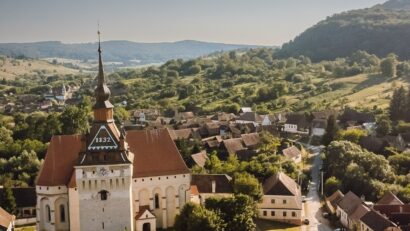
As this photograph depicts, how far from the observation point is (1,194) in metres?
60.4

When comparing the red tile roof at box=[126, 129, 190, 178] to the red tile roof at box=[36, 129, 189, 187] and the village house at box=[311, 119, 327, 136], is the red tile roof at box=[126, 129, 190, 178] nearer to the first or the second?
the red tile roof at box=[36, 129, 189, 187]

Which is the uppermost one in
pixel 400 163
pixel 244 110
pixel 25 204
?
pixel 244 110

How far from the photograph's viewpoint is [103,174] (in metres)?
43.7

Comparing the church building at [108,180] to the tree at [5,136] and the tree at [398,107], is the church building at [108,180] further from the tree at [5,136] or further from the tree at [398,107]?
the tree at [398,107]

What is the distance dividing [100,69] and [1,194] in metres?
26.0

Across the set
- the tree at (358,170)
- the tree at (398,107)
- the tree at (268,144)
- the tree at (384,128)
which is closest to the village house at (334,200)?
the tree at (358,170)

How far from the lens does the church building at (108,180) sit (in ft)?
143

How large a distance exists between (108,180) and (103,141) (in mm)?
3433

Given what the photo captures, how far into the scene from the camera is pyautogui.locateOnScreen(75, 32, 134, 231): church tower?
143 feet

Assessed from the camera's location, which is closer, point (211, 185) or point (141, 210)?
point (141, 210)

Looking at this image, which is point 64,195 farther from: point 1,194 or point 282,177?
point 282,177

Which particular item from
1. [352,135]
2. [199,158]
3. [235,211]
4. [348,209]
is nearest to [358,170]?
[348,209]

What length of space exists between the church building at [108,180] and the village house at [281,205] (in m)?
10.7

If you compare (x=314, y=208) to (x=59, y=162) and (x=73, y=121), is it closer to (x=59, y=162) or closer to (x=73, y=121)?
(x=59, y=162)
